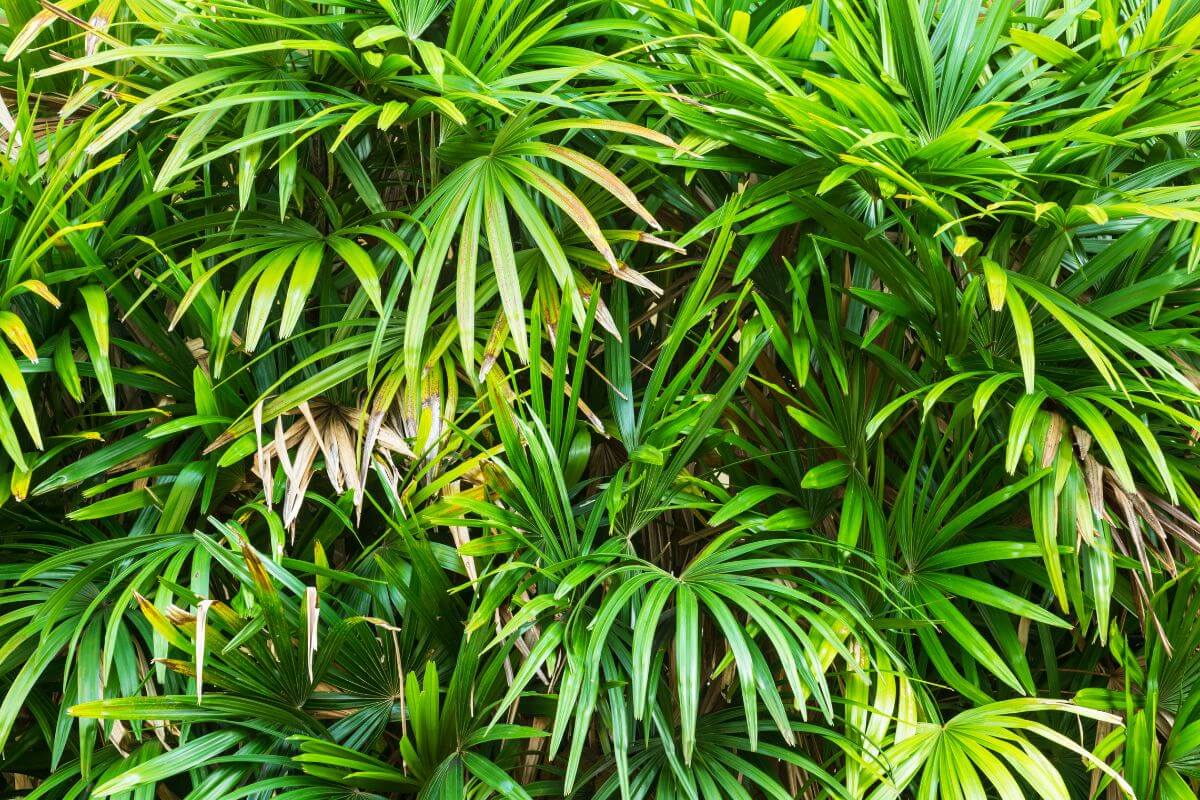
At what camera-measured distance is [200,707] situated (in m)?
1.01

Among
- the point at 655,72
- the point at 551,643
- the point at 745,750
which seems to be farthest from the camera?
the point at 655,72

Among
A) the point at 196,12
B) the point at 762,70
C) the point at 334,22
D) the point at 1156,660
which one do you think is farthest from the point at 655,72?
the point at 1156,660

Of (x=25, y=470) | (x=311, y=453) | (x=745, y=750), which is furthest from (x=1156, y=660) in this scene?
(x=25, y=470)

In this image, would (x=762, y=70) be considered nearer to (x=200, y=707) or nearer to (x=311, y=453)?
(x=311, y=453)

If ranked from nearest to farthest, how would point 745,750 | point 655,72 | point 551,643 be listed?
point 551,643 < point 745,750 < point 655,72

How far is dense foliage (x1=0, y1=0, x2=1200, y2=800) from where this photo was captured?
1.02 m

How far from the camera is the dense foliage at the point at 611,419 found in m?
1.02

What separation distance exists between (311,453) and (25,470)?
0.31 meters

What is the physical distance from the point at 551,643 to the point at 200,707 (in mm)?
376

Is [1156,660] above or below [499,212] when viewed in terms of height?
below

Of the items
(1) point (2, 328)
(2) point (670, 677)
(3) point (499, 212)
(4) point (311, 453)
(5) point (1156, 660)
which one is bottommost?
(2) point (670, 677)

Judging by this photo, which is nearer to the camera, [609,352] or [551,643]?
[551,643]

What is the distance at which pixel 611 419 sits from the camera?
1.29 meters

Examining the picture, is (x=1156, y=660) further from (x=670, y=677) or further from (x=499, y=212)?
(x=499, y=212)
